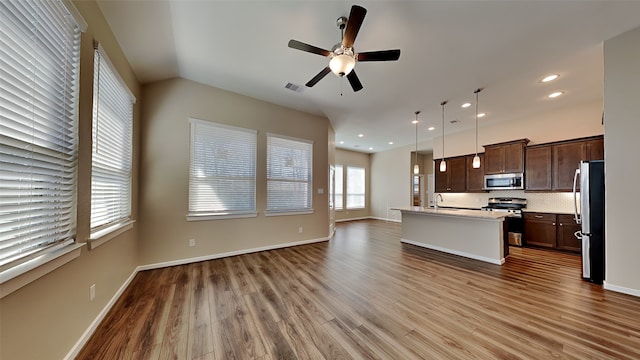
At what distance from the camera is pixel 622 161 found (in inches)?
105

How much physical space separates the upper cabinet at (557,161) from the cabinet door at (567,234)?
2.04 ft

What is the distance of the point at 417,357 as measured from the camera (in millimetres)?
1655

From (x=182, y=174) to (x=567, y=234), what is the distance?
293 inches

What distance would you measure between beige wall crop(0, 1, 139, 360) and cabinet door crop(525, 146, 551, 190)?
7.39 m

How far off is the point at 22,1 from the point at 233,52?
6.30 feet

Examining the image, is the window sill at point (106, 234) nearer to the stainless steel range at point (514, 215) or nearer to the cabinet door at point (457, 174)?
the stainless steel range at point (514, 215)

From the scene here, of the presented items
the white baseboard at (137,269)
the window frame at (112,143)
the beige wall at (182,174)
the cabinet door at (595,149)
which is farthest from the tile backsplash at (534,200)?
the window frame at (112,143)

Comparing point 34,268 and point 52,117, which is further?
point 52,117

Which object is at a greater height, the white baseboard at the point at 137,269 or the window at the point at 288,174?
the window at the point at 288,174

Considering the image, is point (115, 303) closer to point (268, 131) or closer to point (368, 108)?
point (268, 131)

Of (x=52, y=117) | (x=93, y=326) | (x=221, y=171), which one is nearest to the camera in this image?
(x=52, y=117)

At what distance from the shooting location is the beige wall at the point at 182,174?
348 centimetres

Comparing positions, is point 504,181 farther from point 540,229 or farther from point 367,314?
point 367,314

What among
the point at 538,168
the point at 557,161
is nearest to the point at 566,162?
the point at 557,161
